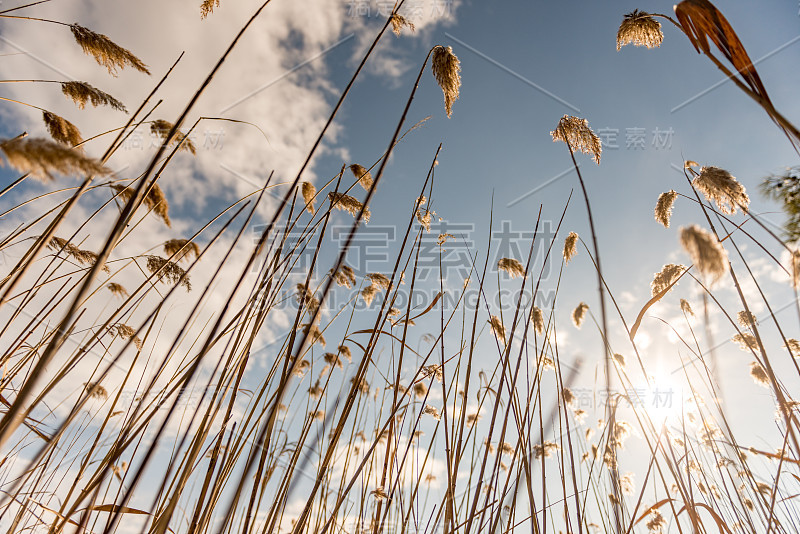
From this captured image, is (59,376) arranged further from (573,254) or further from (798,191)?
(798,191)

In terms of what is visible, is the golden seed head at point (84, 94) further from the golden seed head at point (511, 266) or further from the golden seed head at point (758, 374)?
the golden seed head at point (758, 374)

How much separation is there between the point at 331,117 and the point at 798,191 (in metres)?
1.80

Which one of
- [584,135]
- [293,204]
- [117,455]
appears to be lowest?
[117,455]

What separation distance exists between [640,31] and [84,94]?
2.28m

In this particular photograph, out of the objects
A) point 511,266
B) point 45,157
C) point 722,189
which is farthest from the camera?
point 511,266

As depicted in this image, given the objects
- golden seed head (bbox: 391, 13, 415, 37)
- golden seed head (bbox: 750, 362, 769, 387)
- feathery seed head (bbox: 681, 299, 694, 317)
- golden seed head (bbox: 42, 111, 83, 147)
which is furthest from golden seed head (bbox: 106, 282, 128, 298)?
golden seed head (bbox: 750, 362, 769, 387)

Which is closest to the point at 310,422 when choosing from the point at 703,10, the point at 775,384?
the point at 775,384

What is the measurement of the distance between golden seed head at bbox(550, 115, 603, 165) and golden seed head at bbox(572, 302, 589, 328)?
4.33 feet

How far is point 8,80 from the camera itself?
4.77ft

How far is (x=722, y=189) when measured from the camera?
1361 millimetres

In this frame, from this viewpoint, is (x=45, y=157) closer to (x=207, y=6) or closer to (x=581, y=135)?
(x=207, y=6)

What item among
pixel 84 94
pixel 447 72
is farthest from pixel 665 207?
pixel 84 94

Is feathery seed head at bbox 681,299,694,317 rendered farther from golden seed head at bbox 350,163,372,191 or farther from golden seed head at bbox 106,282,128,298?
golden seed head at bbox 106,282,128,298

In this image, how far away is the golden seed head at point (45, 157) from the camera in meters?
0.46
